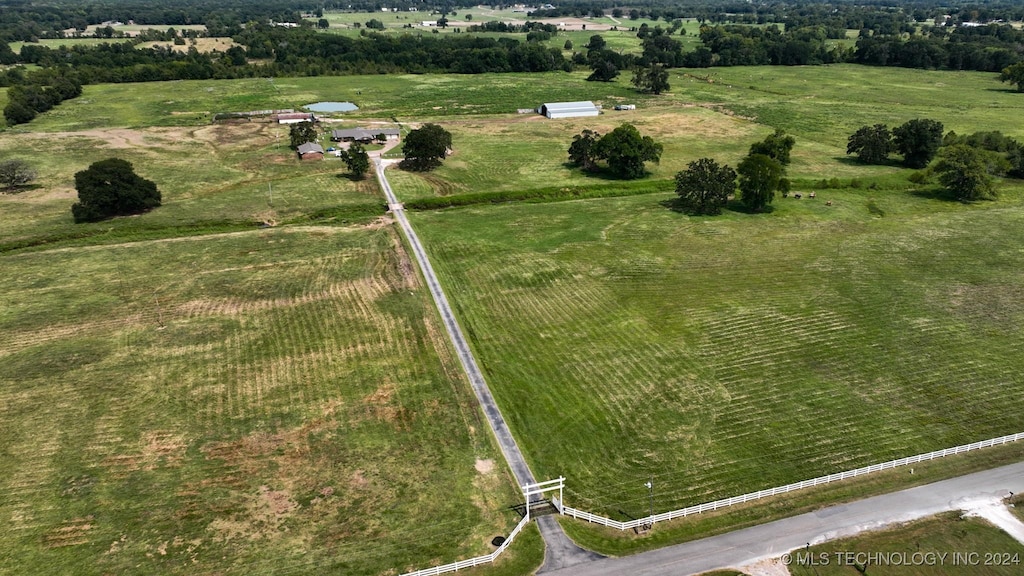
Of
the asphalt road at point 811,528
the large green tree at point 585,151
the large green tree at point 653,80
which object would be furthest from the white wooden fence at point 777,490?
the large green tree at point 653,80

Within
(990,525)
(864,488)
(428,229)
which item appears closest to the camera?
(990,525)

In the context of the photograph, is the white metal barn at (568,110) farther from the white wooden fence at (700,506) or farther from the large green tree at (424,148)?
the white wooden fence at (700,506)

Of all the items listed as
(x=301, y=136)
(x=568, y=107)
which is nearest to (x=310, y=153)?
(x=301, y=136)

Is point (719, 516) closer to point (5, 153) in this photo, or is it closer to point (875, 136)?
point (875, 136)

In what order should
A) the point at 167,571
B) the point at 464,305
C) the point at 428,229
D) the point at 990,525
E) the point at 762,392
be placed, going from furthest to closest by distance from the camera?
the point at 428,229, the point at 464,305, the point at 762,392, the point at 990,525, the point at 167,571

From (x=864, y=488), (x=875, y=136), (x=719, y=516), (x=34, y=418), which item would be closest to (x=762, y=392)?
(x=864, y=488)

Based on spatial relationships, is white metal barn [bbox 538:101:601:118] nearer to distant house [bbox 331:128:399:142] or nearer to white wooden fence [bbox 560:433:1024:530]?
distant house [bbox 331:128:399:142]

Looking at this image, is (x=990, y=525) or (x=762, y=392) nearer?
(x=990, y=525)

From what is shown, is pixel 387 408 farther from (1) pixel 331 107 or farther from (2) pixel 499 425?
(1) pixel 331 107
